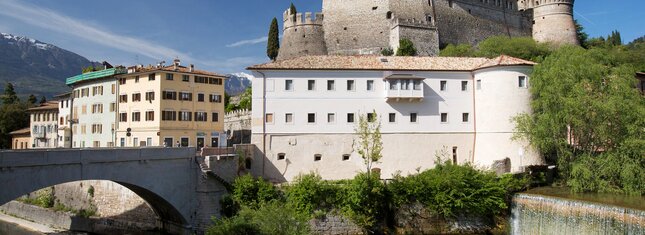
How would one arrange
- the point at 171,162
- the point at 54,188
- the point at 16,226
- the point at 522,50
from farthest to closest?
the point at 522,50
the point at 54,188
the point at 16,226
the point at 171,162

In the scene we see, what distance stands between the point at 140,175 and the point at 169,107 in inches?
547

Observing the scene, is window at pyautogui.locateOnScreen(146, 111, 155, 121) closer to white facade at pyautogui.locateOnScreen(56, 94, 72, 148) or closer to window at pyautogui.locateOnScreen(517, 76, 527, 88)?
white facade at pyautogui.locateOnScreen(56, 94, 72, 148)

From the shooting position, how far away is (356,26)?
6378cm

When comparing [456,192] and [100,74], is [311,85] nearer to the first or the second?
[456,192]

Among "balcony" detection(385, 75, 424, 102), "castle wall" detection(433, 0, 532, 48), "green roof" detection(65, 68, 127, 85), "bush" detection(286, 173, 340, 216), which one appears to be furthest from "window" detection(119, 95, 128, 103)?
"castle wall" detection(433, 0, 532, 48)

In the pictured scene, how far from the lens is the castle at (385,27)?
62.3 m

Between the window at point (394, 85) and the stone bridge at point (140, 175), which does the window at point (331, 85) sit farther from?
the stone bridge at point (140, 175)

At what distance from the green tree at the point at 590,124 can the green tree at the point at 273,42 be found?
44679 millimetres

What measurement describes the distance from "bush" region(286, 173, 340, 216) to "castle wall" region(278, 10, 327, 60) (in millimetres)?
38116

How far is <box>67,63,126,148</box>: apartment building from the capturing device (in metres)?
41.2

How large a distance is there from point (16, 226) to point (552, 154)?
38.6 m

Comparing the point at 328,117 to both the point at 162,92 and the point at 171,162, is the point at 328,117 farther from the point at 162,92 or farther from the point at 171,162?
the point at 162,92

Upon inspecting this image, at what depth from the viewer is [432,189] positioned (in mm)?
27969

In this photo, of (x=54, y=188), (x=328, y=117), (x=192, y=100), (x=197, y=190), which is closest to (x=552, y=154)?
(x=328, y=117)
